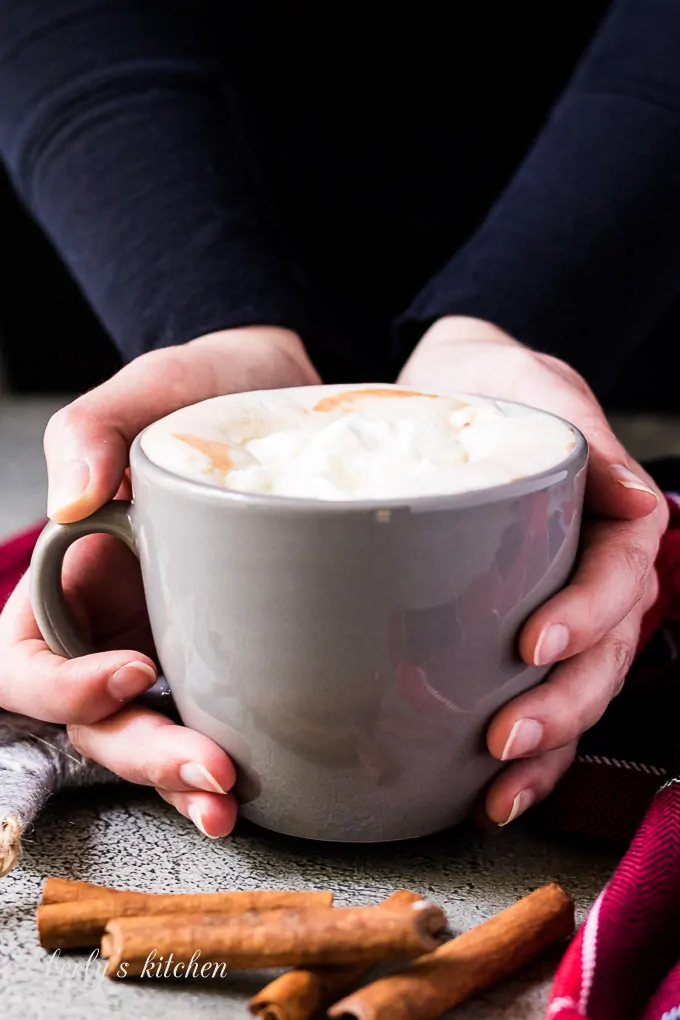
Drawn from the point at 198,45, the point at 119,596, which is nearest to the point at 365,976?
the point at 119,596

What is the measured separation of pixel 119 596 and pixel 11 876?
20 cm

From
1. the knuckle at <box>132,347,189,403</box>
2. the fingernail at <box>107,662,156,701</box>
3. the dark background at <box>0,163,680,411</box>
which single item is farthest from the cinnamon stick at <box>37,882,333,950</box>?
the dark background at <box>0,163,680,411</box>

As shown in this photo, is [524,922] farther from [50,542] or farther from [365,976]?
[50,542]

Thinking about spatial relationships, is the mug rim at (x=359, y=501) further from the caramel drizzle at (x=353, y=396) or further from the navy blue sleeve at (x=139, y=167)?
the navy blue sleeve at (x=139, y=167)

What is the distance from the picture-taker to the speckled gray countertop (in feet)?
1.46

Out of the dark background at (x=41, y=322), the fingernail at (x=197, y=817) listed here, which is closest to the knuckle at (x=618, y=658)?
the fingernail at (x=197, y=817)

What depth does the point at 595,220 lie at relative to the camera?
101 centimetres

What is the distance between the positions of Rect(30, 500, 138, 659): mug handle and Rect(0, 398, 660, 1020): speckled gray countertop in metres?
0.10

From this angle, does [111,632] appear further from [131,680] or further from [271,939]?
[271,939]

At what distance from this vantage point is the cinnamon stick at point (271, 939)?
44 cm

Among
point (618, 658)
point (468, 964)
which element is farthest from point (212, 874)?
point (618, 658)

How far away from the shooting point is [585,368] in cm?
106

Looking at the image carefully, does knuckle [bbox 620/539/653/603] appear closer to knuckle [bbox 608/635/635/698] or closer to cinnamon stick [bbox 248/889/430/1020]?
knuckle [bbox 608/635/635/698]

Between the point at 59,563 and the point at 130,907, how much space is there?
0.19 m
